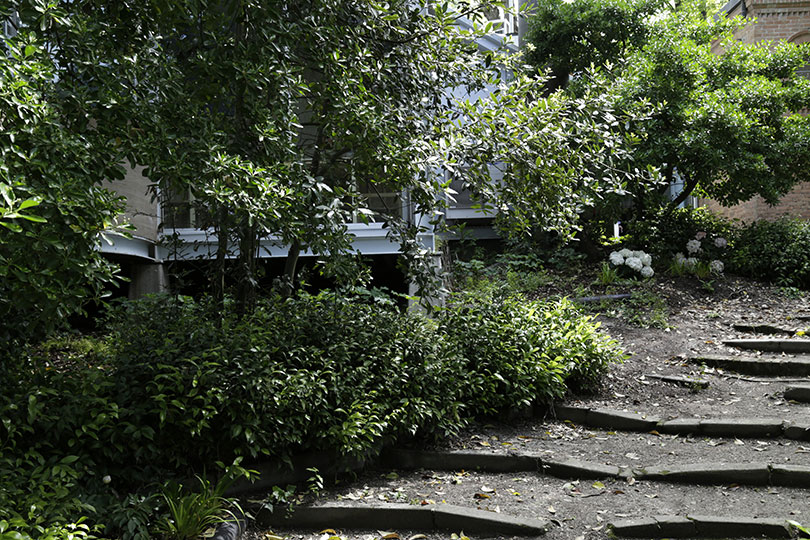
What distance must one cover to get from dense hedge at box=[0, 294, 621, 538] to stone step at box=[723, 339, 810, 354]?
2.56 m

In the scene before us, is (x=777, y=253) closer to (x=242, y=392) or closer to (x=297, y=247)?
(x=297, y=247)

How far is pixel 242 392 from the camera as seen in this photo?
3.83 meters

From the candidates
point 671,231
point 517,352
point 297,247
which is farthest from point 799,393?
point 671,231

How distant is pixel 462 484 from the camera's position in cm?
433

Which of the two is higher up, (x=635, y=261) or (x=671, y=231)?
(x=671, y=231)

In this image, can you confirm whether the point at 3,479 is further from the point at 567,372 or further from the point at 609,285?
the point at 609,285

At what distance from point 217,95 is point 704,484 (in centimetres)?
419

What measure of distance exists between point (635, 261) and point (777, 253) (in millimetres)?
2252

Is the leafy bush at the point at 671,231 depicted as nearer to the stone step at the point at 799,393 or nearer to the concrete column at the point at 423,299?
the concrete column at the point at 423,299

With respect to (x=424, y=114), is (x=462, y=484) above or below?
below

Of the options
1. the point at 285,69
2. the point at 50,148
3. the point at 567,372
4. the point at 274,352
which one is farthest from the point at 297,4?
the point at 567,372

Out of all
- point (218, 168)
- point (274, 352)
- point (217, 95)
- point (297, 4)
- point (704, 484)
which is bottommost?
point (704, 484)

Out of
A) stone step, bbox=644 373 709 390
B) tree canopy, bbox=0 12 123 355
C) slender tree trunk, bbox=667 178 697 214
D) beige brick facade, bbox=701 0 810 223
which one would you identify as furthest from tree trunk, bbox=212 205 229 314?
beige brick facade, bbox=701 0 810 223

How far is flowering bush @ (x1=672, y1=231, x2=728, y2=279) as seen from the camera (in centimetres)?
992
